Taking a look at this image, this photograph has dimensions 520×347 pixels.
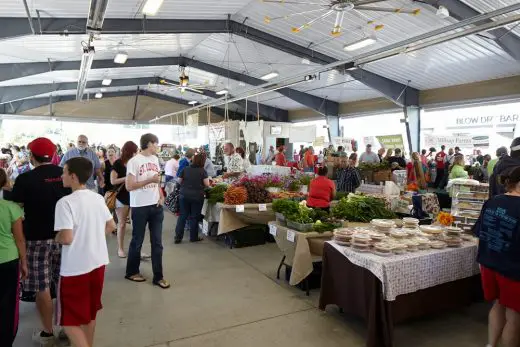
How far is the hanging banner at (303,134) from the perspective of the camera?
1462 centimetres

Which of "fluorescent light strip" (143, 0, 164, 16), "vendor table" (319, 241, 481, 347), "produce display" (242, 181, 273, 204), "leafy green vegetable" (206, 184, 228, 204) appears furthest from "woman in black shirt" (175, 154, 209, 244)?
"vendor table" (319, 241, 481, 347)

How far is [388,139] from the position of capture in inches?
431

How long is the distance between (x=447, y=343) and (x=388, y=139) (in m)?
8.68

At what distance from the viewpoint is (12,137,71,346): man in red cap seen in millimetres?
2455

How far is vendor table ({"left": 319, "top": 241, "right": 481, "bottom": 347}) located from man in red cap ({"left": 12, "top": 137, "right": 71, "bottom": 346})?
214 cm

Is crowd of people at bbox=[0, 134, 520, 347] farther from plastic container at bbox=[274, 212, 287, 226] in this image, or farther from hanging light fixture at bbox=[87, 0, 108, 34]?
hanging light fixture at bbox=[87, 0, 108, 34]

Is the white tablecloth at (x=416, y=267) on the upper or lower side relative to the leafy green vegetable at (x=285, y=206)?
lower

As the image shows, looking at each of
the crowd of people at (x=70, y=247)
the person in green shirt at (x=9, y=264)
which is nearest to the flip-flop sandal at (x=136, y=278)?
the crowd of people at (x=70, y=247)

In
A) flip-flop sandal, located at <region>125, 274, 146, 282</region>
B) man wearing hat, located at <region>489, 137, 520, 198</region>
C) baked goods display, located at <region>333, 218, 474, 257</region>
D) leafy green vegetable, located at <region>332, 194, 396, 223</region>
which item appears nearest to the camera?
baked goods display, located at <region>333, 218, 474, 257</region>

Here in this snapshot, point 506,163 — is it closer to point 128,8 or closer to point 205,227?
point 205,227

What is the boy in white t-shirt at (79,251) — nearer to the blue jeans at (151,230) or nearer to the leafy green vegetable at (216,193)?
the blue jeans at (151,230)

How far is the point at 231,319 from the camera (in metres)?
3.28

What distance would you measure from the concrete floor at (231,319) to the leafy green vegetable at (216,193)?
1.57 m

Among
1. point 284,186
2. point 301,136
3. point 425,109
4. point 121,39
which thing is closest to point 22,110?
point 121,39
